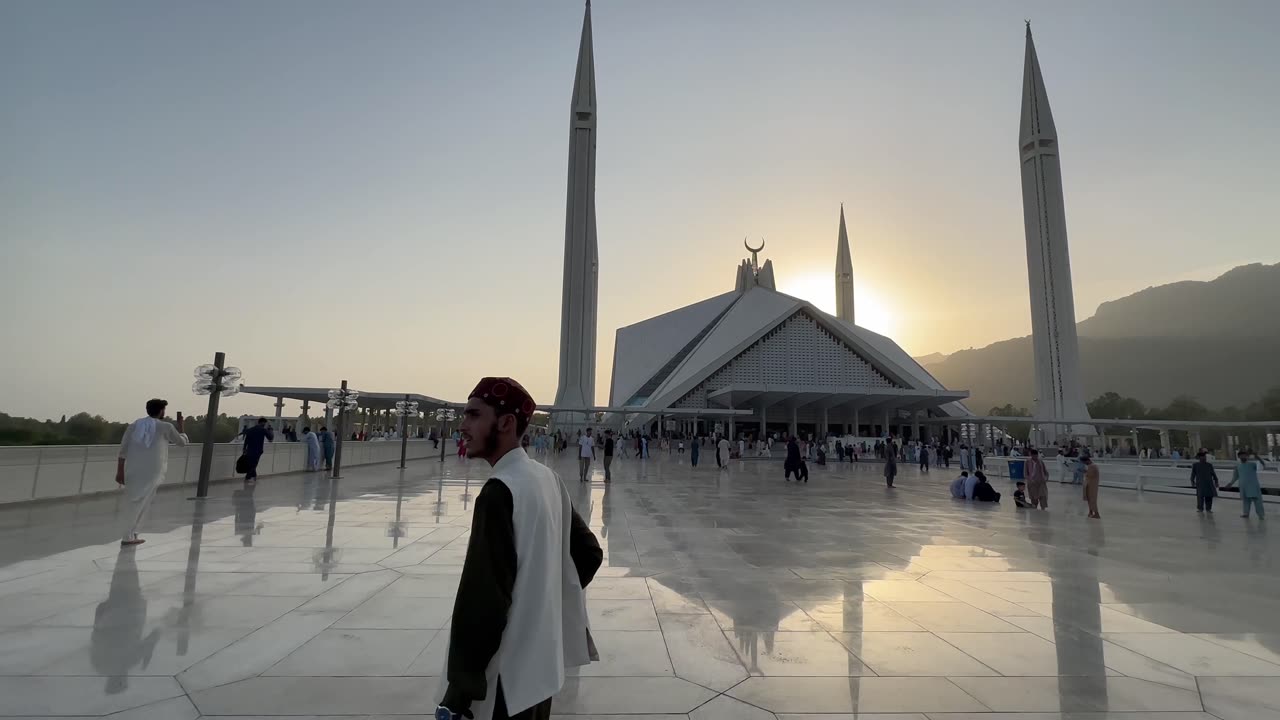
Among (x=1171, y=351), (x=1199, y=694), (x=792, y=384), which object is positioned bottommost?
(x=1199, y=694)

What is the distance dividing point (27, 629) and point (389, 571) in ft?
6.07

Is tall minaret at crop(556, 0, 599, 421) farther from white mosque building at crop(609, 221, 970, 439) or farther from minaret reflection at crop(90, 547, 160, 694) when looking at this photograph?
minaret reflection at crop(90, 547, 160, 694)

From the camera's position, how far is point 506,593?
1.35 meters

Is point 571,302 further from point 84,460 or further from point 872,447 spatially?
point 84,460

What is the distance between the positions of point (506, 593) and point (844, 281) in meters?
84.8

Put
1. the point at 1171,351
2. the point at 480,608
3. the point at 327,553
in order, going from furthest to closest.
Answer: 1. the point at 1171,351
2. the point at 327,553
3. the point at 480,608

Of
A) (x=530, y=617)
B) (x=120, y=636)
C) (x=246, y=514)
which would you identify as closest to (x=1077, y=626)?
(x=530, y=617)

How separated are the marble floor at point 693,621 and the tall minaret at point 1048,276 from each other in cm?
3780

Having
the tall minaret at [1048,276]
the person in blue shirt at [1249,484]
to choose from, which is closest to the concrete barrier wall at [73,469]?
the person in blue shirt at [1249,484]

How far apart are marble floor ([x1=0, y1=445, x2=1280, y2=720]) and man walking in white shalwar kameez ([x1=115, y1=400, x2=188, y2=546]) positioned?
36 centimetres

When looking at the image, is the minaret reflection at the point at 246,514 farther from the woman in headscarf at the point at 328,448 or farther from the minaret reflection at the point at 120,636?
the woman in headscarf at the point at 328,448

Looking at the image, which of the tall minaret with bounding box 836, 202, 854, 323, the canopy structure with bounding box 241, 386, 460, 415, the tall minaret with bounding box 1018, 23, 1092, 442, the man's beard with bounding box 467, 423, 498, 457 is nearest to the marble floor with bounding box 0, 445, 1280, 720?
the man's beard with bounding box 467, 423, 498, 457

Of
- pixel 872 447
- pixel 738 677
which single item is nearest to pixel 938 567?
pixel 738 677

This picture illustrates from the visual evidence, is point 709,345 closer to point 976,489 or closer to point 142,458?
point 976,489
